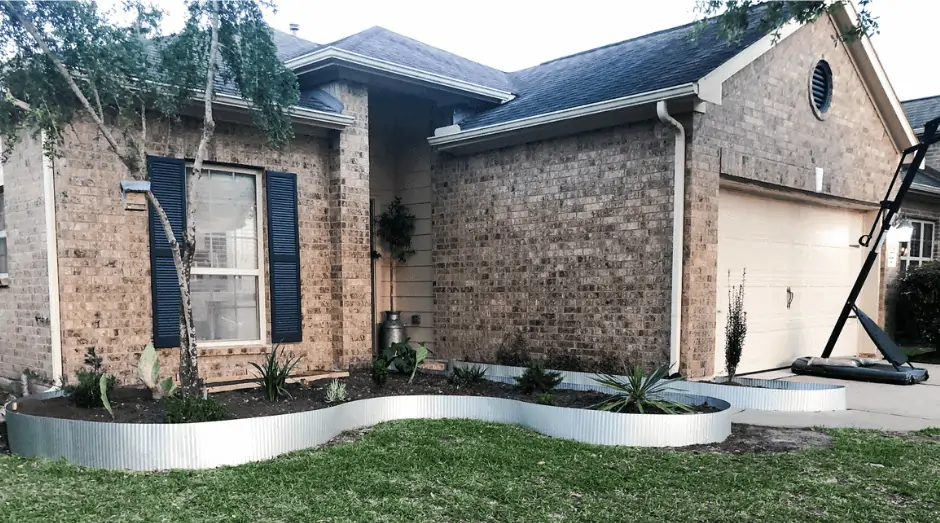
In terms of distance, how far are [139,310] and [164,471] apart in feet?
8.63

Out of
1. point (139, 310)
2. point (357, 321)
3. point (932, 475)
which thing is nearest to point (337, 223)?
point (357, 321)

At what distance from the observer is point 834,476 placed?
417 cm

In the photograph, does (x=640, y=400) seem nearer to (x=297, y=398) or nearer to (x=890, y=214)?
(x=297, y=398)

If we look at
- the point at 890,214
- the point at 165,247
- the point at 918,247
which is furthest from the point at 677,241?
the point at 918,247

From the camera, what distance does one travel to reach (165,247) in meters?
6.49

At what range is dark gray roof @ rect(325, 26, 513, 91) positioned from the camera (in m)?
8.45

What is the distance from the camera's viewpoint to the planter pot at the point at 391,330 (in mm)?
9461

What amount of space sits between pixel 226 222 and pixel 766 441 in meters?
5.82

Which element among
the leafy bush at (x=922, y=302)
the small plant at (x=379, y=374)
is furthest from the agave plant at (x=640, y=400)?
the leafy bush at (x=922, y=302)

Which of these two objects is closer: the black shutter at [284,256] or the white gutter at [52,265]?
the white gutter at [52,265]

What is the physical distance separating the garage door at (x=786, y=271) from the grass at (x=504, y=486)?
10.8 feet

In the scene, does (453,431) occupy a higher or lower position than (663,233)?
lower

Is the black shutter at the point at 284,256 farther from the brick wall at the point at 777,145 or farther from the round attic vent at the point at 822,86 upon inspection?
the round attic vent at the point at 822,86

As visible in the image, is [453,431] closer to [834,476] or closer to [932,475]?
[834,476]
